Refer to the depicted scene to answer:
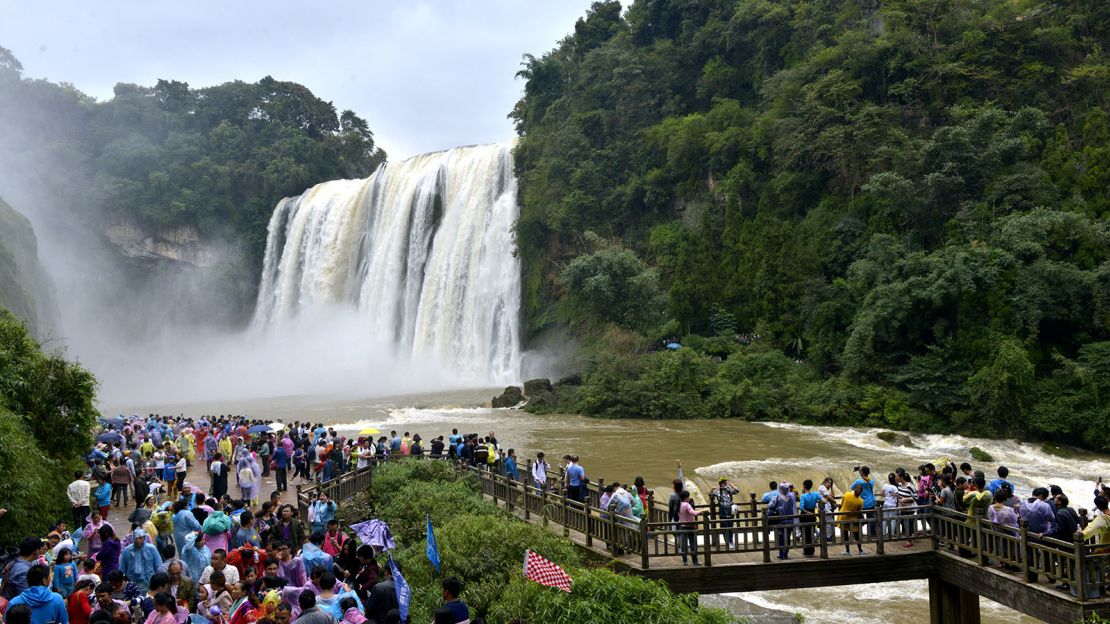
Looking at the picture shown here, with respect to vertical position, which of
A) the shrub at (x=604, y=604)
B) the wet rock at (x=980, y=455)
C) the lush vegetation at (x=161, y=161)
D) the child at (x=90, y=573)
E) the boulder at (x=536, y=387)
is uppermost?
the lush vegetation at (x=161, y=161)

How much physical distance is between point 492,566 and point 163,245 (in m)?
64.0

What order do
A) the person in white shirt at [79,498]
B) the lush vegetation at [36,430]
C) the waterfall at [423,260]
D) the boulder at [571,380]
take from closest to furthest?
the lush vegetation at [36,430]
the person in white shirt at [79,498]
the boulder at [571,380]
the waterfall at [423,260]

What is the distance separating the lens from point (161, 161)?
6875 cm

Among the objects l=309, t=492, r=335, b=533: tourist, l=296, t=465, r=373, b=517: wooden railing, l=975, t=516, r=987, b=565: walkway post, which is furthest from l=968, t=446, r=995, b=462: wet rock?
l=309, t=492, r=335, b=533: tourist

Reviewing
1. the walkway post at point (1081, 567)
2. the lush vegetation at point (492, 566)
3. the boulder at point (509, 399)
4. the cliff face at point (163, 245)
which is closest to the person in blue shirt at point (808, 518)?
the lush vegetation at point (492, 566)

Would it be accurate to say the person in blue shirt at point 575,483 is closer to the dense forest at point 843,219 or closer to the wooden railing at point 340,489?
the wooden railing at point 340,489

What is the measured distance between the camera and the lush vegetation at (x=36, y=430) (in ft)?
38.9

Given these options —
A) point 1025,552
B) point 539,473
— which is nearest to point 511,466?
point 539,473

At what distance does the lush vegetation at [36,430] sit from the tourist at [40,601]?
5.67 metres

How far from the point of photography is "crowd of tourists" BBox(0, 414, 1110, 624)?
6953mm

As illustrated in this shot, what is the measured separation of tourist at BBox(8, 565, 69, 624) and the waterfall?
125 ft

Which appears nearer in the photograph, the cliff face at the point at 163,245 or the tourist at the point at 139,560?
the tourist at the point at 139,560

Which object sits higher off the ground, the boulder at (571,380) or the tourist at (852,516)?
the boulder at (571,380)

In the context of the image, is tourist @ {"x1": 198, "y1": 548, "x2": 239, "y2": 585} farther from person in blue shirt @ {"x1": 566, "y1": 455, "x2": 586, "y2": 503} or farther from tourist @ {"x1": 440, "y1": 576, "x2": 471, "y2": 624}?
person in blue shirt @ {"x1": 566, "y1": 455, "x2": 586, "y2": 503}
